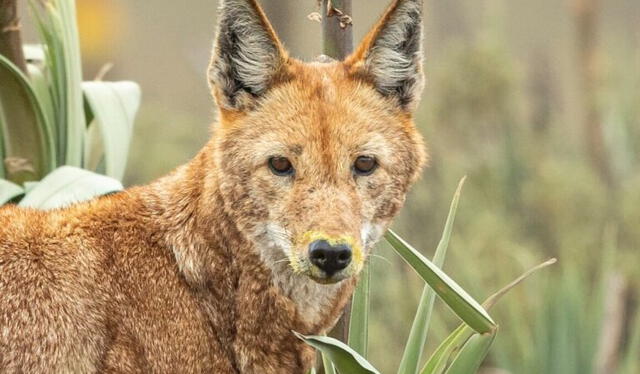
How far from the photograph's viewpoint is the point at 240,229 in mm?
4512

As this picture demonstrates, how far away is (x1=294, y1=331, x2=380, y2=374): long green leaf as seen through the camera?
3.92m

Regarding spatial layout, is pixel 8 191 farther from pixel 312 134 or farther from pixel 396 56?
pixel 396 56

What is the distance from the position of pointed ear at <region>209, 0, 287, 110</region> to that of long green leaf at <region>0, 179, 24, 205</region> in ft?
4.71

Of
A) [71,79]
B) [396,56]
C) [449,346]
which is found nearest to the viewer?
[449,346]

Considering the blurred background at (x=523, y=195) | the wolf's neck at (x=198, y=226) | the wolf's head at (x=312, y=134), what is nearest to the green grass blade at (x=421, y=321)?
the wolf's head at (x=312, y=134)

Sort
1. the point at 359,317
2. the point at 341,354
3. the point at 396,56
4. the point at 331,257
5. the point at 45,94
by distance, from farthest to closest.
Result: the point at 45,94, the point at 359,317, the point at 396,56, the point at 331,257, the point at 341,354

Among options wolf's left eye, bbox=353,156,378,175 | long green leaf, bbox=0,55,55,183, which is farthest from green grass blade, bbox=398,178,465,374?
long green leaf, bbox=0,55,55,183

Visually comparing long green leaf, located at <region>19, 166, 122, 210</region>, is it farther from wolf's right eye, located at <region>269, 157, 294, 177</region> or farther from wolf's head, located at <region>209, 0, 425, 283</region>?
wolf's right eye, located at <region>269, 157, 294, 177</region>

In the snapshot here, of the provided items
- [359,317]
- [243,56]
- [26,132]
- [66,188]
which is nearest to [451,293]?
[359,317]

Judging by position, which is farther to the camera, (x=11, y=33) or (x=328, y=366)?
(x=11, y=33)

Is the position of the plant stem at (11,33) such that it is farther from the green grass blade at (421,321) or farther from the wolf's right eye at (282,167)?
the green grass blade at (421,321)

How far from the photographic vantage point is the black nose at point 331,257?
4.15 metres

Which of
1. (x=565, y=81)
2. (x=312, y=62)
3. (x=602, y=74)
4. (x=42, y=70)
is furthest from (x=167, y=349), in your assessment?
(x=565, y=81)

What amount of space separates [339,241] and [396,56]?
788mm
